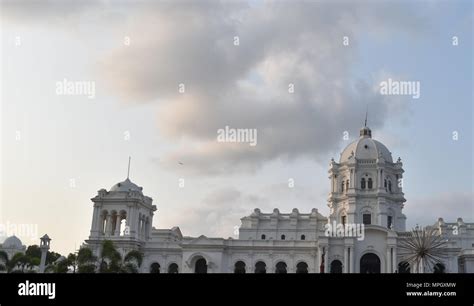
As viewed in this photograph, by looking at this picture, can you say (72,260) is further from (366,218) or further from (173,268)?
(366,218)

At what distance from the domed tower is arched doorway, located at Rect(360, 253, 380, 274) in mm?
6379

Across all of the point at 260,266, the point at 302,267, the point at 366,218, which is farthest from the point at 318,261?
the point at 366,218

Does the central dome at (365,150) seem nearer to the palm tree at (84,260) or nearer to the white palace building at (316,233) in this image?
the white palace building at (316,233)

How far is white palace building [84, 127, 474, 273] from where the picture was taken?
68.1 metres

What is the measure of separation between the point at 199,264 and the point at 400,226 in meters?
26.8

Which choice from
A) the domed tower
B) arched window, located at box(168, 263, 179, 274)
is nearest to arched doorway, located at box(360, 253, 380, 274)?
the domed tower

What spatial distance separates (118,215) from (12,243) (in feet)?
148

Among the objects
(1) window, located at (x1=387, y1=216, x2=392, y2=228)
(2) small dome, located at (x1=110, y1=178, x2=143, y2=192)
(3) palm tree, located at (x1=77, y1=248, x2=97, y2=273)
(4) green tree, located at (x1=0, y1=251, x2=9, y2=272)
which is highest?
(2) small dome, located at (x1=110, y1=178, x2=143, y2=192)

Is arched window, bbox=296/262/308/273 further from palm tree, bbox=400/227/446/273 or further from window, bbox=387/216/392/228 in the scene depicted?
window, bbox=387/216/392/228

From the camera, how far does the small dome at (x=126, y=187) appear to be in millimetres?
75750

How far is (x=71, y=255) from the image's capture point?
187 feet

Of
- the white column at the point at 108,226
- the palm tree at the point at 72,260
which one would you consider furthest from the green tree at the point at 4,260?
the palm tree at the point at 72,260

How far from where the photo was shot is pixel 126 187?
250ft
